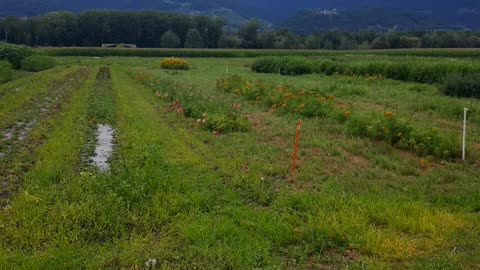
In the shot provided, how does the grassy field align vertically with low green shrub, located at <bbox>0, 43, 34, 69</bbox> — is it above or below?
below

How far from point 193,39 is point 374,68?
258 feet

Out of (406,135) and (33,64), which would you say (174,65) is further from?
(406,135)

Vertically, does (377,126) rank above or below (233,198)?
above

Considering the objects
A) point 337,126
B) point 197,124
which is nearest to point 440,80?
point 337,126

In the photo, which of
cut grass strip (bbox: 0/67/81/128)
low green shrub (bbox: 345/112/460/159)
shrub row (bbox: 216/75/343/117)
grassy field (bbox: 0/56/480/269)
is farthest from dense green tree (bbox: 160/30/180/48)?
low green shrub (bbox: 345/112/460/159)

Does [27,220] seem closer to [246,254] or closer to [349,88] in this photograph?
[246,254]

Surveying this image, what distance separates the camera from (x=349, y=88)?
800 inches

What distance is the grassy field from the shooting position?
17.3 ft

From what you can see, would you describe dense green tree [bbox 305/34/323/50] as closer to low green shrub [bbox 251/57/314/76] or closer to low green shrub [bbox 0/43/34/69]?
Answer: low green shrub [bbox 251/57/314/76]

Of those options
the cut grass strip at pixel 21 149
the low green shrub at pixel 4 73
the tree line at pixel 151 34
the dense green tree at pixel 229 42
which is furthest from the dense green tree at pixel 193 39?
the cut grass strip at pixel 21 149

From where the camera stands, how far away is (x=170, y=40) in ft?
333

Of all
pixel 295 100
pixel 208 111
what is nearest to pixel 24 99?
pixel 208 111

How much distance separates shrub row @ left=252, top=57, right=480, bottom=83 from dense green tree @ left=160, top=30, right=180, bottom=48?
209 ft

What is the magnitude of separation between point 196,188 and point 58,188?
2.27 m
